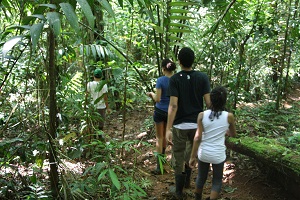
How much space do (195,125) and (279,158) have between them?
105 cm

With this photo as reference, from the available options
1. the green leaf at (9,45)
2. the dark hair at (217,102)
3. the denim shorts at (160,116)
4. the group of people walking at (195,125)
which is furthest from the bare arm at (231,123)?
the green leaf at (9,45)

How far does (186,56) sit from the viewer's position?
10.9 feet

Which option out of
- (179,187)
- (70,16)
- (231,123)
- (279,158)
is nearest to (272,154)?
(279,158)

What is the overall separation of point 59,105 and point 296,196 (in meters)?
3.10

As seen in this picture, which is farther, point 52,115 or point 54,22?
point 52,115

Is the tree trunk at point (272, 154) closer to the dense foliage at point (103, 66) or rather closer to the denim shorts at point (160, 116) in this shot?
the denim shorts at point (160, 116)

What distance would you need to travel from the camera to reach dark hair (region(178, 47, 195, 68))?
332 cm

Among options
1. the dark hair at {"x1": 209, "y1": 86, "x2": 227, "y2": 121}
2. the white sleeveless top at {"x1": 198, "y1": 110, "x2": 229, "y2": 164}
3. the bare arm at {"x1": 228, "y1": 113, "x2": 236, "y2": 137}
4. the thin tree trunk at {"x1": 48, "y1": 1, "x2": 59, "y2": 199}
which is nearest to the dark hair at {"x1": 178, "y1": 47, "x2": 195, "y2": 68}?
the dark hair at {"x1": 209, "y1": 86, "x2": 227, "y2": 121}

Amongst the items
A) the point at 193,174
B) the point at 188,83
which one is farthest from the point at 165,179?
the point at 188,83

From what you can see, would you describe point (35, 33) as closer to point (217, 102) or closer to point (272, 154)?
point (217, 102)

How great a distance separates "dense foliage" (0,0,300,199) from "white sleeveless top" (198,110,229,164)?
2.72ft

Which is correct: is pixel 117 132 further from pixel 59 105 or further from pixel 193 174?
pixel 59 105

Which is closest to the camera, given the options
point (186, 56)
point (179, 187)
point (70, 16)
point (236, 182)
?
point (70, 16)

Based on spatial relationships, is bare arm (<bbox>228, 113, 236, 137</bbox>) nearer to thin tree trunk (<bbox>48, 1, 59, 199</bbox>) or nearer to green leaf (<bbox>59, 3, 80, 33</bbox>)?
thin tree trunk (<bbox>48, 1, 59, 199</bbox>)
